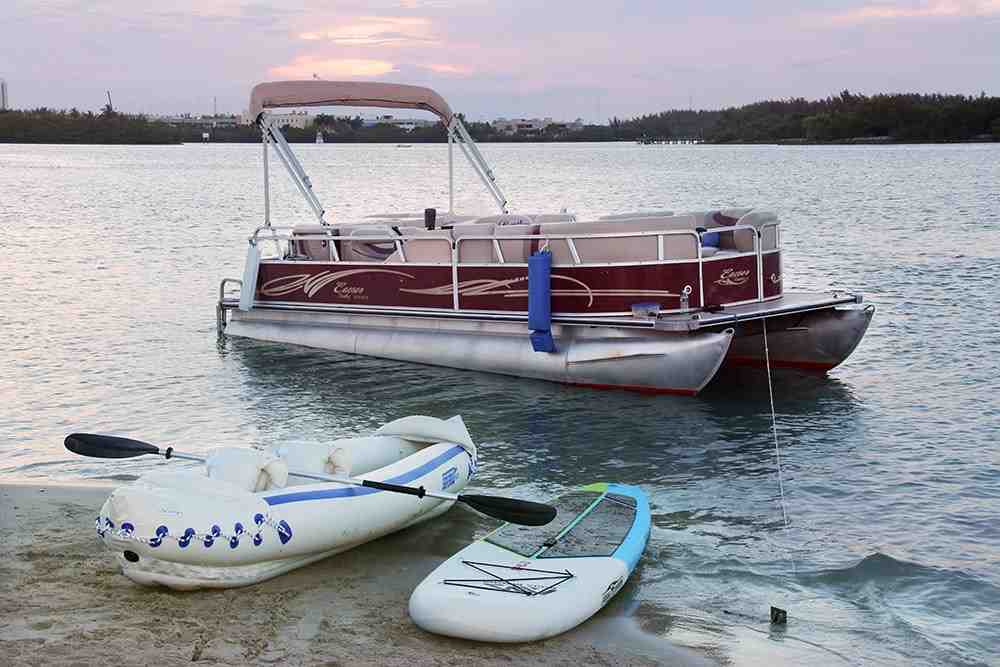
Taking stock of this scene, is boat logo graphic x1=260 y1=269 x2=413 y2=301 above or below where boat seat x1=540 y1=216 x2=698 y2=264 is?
below

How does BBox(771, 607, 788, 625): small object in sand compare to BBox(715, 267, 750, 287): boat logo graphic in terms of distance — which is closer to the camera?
BBox(771, 607, 788, 625): small object in sand

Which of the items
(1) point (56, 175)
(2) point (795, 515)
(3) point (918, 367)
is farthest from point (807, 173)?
(2) point (795, 515)

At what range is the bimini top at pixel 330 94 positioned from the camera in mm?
18328

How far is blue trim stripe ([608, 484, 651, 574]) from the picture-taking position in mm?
8359

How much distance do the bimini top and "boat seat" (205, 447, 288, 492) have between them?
1090 centimetres

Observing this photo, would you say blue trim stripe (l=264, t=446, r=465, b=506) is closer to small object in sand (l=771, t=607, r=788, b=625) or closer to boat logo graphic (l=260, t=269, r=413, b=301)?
small object in sand (l=771, t=607, r=788, b=625)

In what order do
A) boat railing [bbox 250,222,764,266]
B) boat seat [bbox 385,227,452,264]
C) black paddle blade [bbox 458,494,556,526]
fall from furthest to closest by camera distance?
boat seat [bbox 385,227,452,264] < boat railing [bbox 250,222,764,266] < black paddle blade [bbox 458,494,556,526]

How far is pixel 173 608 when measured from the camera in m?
7.54

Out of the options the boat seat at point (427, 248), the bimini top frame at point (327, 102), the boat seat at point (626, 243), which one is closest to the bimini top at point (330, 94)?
the bimini top frame at point (327, 102)

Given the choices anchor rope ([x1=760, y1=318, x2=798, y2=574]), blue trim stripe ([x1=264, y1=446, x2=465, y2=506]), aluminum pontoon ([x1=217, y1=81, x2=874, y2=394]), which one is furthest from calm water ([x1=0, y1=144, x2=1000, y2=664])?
blue trim stripe ([x1=264, y1=446, x2=465, y2=506])

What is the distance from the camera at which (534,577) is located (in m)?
7.71

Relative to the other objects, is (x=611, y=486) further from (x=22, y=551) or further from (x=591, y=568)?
(x=22, y=551)

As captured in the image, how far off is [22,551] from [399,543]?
106 inches

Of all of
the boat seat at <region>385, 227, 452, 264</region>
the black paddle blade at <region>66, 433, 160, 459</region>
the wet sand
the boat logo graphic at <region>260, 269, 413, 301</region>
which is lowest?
the wet sand
